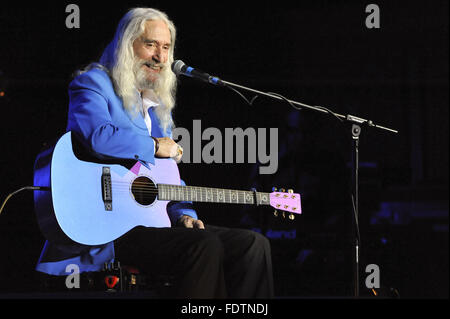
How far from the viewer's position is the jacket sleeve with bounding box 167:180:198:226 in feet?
9.37

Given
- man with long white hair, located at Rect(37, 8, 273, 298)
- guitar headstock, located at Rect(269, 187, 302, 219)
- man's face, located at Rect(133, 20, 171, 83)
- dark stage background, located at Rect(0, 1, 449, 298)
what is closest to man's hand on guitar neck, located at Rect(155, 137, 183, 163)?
man with long white hair, located at Rect(37, 8, 273, 298)

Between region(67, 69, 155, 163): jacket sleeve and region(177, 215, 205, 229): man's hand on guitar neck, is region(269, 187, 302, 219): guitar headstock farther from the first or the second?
region(67, 69, 155, 163): jacket sleeve

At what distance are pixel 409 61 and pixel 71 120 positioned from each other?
3.73m

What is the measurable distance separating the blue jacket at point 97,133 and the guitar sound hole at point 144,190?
0.11 meters

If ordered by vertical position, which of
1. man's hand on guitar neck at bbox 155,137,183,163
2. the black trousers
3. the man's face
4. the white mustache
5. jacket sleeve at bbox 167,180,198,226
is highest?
the man's face

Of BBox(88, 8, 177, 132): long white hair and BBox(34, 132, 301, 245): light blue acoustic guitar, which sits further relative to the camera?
BBox(88, 8, 177, 132): long white hair

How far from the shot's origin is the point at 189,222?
9.12 feet

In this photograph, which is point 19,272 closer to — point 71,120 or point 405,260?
point 71,120

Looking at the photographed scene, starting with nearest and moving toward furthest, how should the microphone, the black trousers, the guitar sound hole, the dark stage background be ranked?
the black trousers → the microphone → the guitar sound hole → the dark stage background

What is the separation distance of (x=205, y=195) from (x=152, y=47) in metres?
0.90

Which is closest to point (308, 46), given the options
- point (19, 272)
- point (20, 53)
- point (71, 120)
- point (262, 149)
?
point (262, 149)

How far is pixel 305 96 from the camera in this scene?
484 centimetres

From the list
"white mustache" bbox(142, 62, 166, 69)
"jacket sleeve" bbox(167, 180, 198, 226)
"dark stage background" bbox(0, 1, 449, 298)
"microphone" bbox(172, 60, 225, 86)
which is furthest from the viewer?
"dark stage background" bbox(0, 1, 449, 298)

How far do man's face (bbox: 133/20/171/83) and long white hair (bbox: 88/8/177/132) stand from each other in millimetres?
30
